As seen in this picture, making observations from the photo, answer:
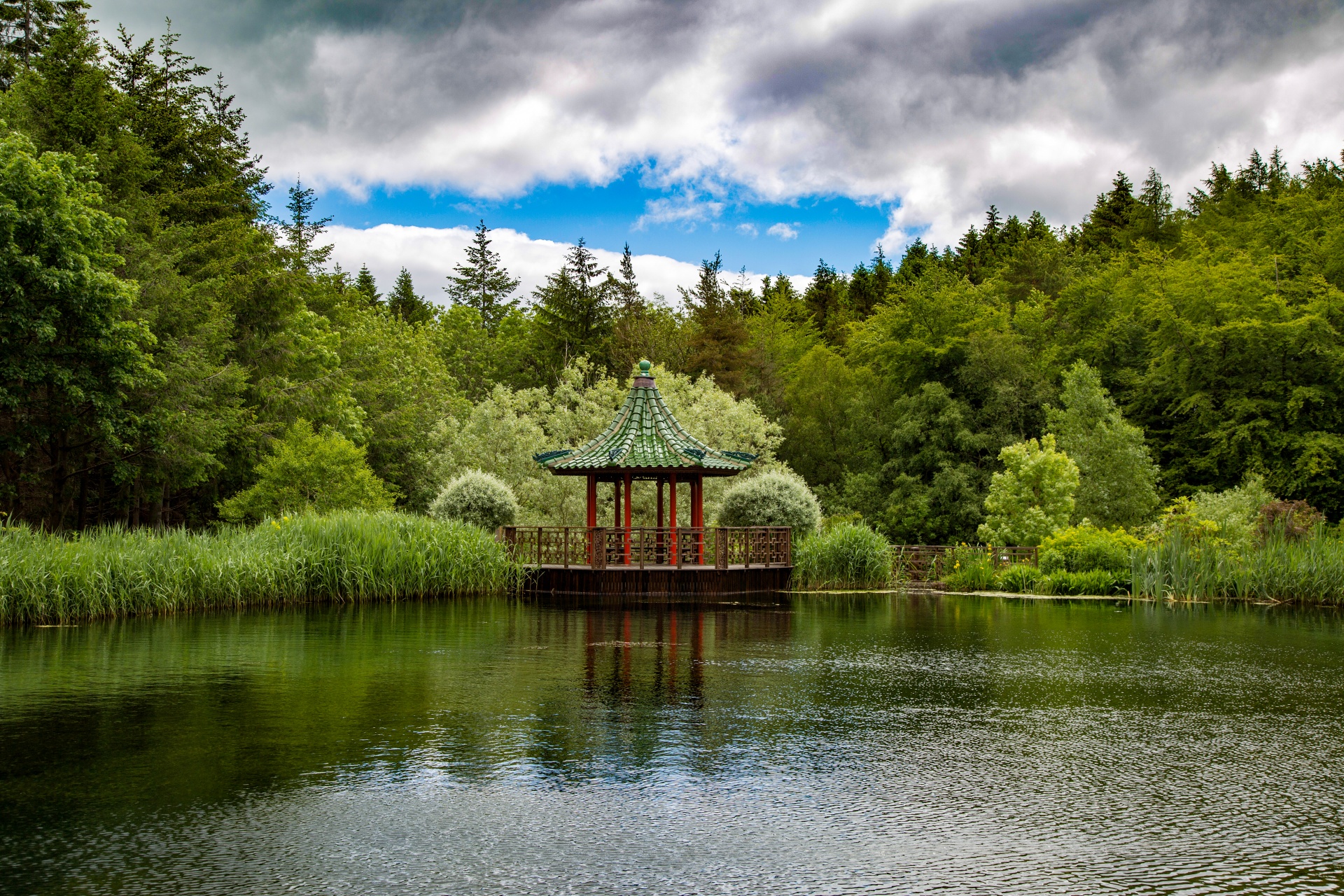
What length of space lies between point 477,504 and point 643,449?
14.4 feet

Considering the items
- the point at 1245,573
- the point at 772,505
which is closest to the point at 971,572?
the point at 772,505

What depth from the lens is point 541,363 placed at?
5288 cm

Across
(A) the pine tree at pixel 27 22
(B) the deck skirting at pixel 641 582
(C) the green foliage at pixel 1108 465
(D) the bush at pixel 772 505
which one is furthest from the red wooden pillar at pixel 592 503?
(A) the pine tree at pixel 27 22

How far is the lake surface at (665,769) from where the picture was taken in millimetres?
5227

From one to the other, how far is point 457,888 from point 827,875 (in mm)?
1743

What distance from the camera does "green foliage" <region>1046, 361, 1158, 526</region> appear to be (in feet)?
109

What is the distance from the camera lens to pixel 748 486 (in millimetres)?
26062

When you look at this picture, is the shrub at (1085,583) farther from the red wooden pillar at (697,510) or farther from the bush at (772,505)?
the red wooden pillar at (697,510)

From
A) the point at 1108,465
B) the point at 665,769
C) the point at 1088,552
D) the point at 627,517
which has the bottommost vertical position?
the point at 665,769

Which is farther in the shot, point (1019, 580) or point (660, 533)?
point (660, 533)

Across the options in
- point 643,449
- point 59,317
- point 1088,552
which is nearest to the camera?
point 59,317

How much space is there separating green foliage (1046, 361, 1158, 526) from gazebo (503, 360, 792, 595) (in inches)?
Result: 520

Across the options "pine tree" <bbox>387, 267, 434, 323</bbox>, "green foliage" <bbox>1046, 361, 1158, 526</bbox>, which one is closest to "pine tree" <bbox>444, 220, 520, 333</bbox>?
"pine tree" <bbox>387, 267, 434, 323</bbox>

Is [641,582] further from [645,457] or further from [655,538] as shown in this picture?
[645,457]
